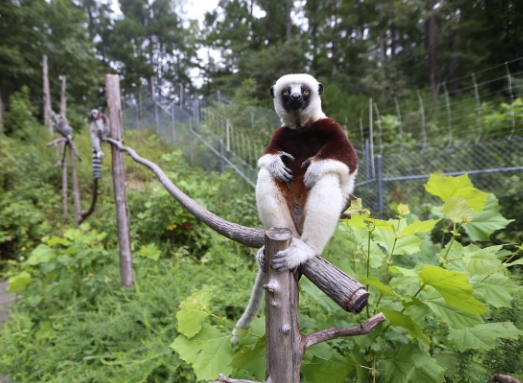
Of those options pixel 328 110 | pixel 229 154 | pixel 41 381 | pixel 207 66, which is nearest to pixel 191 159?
pixel 229 154

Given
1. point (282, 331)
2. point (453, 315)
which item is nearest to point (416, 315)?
point (453, 315)

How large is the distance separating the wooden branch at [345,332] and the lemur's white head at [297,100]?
1.25m

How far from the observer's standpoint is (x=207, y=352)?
1402 mm

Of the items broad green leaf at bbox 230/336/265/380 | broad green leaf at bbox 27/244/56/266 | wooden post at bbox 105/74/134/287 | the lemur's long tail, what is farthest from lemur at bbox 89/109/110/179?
broad green leaf at bbox 230/336/265/380

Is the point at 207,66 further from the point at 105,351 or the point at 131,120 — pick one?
the point at 105,351

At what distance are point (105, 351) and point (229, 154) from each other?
534cm

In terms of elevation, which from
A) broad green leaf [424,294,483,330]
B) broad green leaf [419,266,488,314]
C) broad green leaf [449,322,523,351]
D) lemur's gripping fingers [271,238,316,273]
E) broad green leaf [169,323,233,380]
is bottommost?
broad green leaf [169,323,233,380]

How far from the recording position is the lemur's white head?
71.5 inches

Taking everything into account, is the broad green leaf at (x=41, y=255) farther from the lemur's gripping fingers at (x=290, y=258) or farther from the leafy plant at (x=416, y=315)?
the lemur's gripping fingers at (x=290, y=258)

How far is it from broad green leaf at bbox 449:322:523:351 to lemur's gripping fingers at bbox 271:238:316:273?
0.81 meters

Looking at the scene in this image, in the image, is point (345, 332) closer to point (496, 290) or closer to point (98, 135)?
point (496, 290)

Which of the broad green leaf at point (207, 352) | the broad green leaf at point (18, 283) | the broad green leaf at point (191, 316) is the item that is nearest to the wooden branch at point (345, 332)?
the broad green leaf at point (207, 352)

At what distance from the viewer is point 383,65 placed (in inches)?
590

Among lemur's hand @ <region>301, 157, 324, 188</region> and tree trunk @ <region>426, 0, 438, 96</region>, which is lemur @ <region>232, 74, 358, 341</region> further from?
tree trunk @ <region>426, 0, 438, 96</region>
